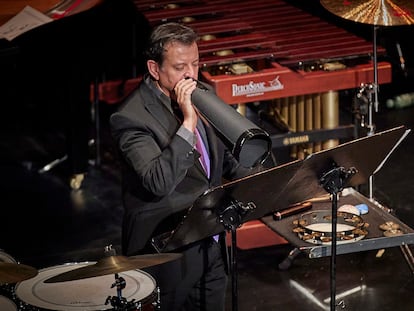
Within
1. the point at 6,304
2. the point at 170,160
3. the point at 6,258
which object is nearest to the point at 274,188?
the point at 170,160

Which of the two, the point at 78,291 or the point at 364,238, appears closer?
the point at 78,291

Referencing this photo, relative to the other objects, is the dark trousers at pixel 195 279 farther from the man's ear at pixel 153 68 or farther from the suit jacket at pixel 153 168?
the man's ear at pixel 153 68

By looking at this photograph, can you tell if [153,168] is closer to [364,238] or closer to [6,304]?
[6,304]

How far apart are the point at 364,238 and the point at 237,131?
165 cm

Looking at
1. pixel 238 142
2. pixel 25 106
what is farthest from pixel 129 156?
pixel 25 106

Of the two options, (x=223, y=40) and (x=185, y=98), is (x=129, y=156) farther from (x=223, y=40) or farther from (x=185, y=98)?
(x=223, y=40)

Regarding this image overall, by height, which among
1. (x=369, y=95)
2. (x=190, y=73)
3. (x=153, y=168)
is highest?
(x=190, y=73)


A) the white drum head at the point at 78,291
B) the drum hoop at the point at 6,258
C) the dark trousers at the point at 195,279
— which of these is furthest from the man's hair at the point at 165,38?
the drum hoop at the point at 6,258

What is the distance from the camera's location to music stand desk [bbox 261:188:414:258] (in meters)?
6.46

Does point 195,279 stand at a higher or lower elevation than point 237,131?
lower

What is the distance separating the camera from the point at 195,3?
30.8 ft

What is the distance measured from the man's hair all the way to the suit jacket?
186 millimetres

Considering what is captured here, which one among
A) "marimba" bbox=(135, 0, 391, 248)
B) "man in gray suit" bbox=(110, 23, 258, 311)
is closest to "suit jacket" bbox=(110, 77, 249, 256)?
"man in gray suit" bbox=(110, 23, 258, 311)

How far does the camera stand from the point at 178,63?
598 cm
